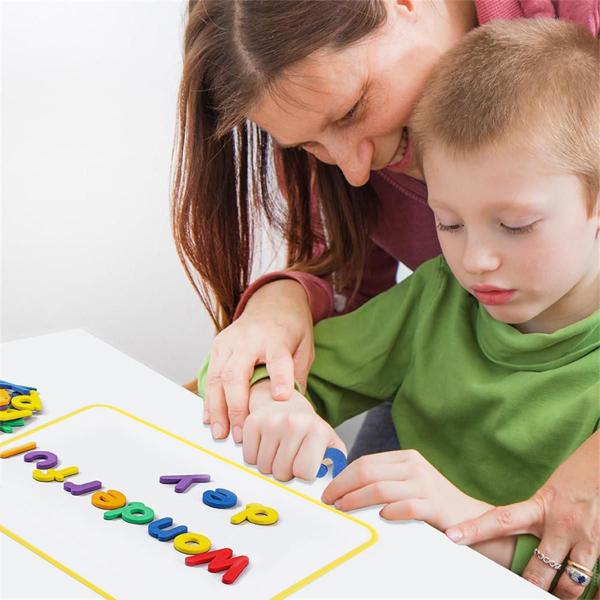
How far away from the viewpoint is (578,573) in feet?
2.29

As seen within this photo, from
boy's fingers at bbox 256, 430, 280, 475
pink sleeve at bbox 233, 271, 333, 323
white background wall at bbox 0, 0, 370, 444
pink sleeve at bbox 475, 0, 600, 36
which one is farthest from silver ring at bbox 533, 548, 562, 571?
white background wall at bbox 0, 0, 370, 444

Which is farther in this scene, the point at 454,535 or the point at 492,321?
the point at 492,321

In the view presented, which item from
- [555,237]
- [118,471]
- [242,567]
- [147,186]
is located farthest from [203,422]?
[147,186]

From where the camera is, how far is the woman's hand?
30.7 inches

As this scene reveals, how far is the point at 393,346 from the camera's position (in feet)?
3.20

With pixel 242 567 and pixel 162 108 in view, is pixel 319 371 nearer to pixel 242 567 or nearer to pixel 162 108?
pixel 242 567

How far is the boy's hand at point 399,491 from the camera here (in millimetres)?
639

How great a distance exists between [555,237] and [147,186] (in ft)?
3.31

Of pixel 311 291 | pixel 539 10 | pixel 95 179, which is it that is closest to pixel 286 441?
pixel 311 291

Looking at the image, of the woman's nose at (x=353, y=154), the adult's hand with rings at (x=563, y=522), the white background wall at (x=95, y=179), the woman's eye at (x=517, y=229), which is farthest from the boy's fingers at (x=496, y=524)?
the white background wall at (x=95, y=179)

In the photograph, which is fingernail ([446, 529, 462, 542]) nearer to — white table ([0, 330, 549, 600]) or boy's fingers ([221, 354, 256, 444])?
white table ([0, 330, 549, 600])

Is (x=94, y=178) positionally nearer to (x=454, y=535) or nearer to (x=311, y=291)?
(x=311, y=291)

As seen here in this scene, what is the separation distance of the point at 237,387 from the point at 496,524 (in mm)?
256

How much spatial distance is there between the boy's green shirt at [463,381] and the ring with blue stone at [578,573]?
14 cm
